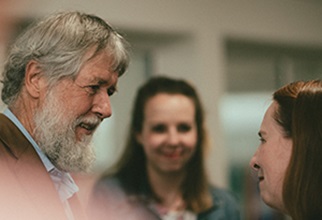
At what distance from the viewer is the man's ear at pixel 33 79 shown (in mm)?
1023

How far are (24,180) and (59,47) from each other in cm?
24

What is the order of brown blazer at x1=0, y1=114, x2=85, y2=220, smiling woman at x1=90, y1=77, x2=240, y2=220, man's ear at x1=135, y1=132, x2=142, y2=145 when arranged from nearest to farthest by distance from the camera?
1. brown blazer at x1=0, y1=114, x2=85, y2=220
2. smiling woman at x1=90, y1=77, x2=240, y2=220
3. man's ear at x1=135, y1=132, x2=142, y2=145

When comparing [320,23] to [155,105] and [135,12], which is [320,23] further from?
[155,105]

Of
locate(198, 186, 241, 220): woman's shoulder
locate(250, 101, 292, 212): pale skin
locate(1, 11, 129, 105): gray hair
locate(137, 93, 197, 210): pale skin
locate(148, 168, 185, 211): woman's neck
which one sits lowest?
locate(198, 186, 241, 220): woman's shoulder

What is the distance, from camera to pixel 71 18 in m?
1.03

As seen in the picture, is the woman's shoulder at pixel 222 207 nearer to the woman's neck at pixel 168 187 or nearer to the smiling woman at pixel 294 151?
the woman's neck at pixel 168 187

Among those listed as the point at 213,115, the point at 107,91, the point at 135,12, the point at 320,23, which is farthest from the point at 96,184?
the point at 320,23

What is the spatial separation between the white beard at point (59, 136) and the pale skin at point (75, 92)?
10mm

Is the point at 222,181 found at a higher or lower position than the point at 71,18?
lower

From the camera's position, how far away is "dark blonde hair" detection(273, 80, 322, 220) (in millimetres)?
1053

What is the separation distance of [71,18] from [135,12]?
4.71 feet

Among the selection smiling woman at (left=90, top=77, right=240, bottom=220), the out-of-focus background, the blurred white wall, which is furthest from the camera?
the blurred white wall

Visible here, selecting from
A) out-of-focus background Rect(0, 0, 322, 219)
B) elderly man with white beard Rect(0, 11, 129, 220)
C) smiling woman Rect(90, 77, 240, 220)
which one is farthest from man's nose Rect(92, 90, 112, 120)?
out-of-focus background Rect(0, 0, 322, 219)

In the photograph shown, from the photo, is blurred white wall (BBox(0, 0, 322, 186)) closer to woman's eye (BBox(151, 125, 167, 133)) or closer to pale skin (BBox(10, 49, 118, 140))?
woman's eye (BBox(151, 125, 167, 133))
